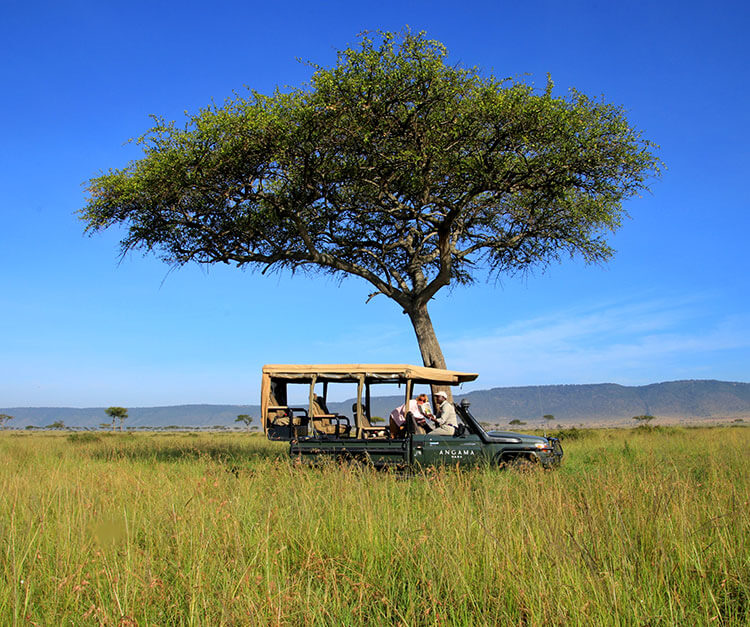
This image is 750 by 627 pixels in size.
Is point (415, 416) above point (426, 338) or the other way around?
the other way around

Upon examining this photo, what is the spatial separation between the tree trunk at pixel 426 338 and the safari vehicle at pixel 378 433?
650 cm

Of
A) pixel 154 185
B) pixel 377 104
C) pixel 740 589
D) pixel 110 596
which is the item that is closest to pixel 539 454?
pixel 740 589

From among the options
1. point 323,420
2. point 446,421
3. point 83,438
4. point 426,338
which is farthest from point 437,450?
point 83,438

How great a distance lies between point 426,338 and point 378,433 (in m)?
7.85

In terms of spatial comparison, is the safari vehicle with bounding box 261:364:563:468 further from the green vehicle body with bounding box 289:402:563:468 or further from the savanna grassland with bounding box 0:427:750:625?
the savanna grassland with bounding box 0:427:750:625

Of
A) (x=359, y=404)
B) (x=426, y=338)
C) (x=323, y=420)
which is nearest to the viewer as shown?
(x=359, y=404)

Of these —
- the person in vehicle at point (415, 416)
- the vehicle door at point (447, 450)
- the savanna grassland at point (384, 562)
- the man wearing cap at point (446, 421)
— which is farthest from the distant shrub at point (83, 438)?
the savanna grassland at point (384, 562)

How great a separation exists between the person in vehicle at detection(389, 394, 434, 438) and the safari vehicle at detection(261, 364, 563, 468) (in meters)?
0.13

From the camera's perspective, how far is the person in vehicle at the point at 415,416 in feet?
40.7

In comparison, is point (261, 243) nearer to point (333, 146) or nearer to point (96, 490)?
point (333, 146)

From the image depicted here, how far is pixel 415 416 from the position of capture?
40.6 feet

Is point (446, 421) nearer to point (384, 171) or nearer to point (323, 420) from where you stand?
point (323, 420)

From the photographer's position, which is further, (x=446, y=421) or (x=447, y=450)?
(x=446, y=421)

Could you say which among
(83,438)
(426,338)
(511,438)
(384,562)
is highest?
(426,338)
